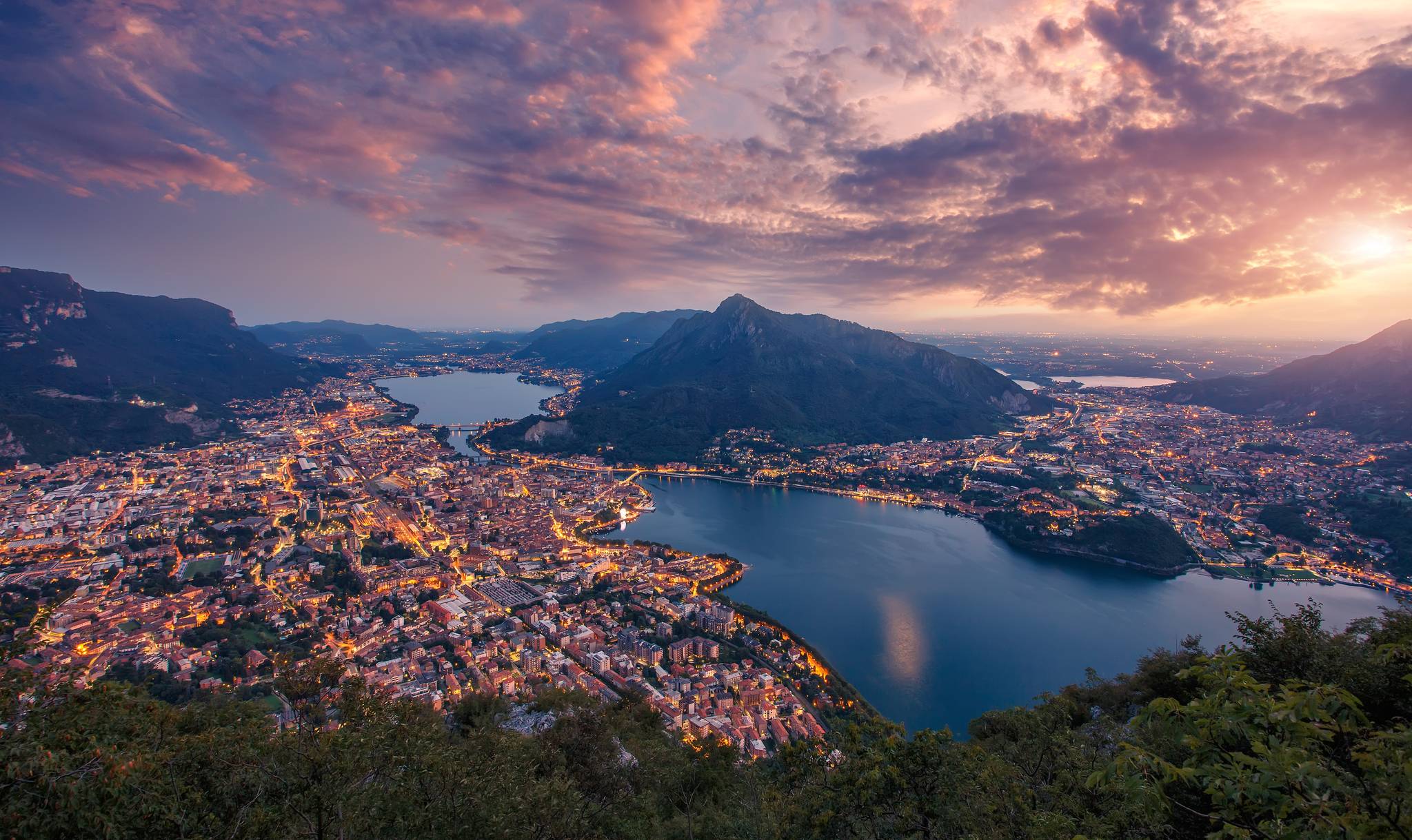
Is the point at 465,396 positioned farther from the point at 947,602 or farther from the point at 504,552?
the point at 947,602

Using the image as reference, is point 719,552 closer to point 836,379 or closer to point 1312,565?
point 1312,565

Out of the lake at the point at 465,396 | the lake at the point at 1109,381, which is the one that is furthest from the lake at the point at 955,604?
the lake at the point at 1109,381

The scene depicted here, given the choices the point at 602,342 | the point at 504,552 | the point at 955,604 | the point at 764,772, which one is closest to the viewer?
the point at 764,772

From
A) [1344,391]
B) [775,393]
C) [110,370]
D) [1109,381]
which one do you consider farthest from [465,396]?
[1109,381]

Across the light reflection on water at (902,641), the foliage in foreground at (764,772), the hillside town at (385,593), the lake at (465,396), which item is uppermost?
Result: the foliage in foreground at (764,772)

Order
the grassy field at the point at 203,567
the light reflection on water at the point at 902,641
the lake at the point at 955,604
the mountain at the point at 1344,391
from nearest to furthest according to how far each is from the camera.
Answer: the lake at the point at 955,604, the light reflection on water at the point at 902,641, the grassy field at the point at 203,567, the mountain at the point at 1344,391

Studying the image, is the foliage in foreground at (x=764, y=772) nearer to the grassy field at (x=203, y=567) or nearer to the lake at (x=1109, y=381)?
Answer: the grassy field at (x=203, y=567)

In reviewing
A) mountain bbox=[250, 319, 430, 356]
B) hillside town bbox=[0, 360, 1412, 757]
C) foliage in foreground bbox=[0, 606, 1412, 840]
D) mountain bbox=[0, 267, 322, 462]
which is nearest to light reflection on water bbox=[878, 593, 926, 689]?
hillside town bbox=[0, 360, 1412, 757]
